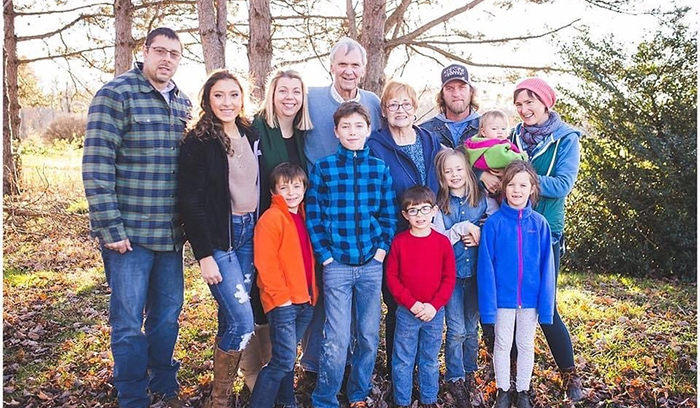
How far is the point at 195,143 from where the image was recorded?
3.40m

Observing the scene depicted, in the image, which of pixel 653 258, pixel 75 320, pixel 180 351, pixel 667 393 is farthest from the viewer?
pixel 653 258

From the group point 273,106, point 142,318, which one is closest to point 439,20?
point 273,106

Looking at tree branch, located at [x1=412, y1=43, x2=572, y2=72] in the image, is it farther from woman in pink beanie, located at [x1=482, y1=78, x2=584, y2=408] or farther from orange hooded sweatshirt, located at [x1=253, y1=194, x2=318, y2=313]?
orange hooded sweatshirt, located at [x1=253, y1=194, x2=318, y2=313]

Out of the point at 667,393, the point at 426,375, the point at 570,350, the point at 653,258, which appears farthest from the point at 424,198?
the point at 653,258

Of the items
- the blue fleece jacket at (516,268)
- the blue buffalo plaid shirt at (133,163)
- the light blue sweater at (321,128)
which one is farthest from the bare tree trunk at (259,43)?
the blue fleece jacket at (516,268)

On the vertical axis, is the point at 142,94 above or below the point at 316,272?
above

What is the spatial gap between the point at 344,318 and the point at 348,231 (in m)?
0.56

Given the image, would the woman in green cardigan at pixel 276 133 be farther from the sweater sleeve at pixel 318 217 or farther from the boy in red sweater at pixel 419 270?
the boy in red sweater at pixel 419 270

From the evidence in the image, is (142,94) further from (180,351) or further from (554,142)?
(554,142)

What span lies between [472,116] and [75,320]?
422 cm

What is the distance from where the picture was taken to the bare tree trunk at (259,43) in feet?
24.5

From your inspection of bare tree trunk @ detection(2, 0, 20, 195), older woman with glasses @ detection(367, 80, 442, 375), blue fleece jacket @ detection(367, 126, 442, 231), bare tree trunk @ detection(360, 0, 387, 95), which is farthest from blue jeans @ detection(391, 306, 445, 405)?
bare tree trunk @ detection(2, 0, 20, 195)

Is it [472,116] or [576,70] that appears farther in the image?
[576,70]

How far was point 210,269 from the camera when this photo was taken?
3.36 m
